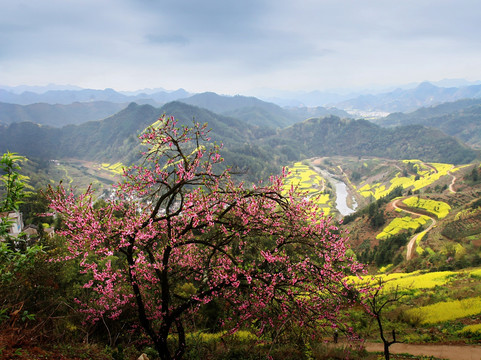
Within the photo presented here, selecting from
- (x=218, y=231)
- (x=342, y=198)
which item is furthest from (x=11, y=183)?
(x=342, y=198)

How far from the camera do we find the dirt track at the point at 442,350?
9703 mm

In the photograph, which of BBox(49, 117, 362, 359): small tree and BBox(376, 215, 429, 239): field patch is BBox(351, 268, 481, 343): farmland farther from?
BBox(376, 215, 429, 239): field patch

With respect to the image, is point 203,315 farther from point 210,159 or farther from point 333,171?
point 333,171

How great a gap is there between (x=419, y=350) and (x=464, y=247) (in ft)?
95.9

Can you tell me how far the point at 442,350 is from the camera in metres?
10.3

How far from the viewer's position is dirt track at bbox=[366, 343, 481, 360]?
9703 mm

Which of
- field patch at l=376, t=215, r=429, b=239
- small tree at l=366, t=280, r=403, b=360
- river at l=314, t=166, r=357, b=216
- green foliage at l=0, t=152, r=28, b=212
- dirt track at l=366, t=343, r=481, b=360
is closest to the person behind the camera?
green foliage at l=0, t=152, r=28, b=212

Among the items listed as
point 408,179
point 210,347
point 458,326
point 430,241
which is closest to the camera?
point 210,347

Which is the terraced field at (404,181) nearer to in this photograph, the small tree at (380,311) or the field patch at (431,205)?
the field patch at (431,205)

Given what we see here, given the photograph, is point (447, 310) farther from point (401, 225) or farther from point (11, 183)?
point (401, 225)

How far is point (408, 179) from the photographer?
125688 mm

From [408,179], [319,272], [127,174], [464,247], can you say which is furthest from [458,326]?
[408,179]

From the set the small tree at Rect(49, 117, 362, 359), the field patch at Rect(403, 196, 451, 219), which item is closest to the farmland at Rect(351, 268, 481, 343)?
the small tree at Rect(49, 117, 362, 359)

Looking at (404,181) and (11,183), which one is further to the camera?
(404,181)
